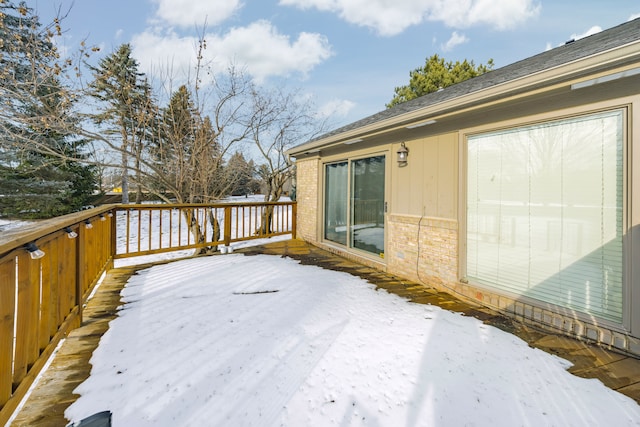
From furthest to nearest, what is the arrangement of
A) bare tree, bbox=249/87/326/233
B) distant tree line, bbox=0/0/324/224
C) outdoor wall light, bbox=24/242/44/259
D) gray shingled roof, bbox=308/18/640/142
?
bare tree, bbox=249/87/326/233, distant tree line, bbox=0/0/324/224, gray shingled roof, bbox=308/18/640/142, outdoor wall light, bbox=24/242/44/259

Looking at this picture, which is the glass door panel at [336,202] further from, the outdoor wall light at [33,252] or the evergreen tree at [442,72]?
the evergreen tree at [442,72]

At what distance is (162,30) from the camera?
7680mm

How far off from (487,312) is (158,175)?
7.26m

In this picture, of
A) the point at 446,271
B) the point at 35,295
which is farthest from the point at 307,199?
the point at 35,295

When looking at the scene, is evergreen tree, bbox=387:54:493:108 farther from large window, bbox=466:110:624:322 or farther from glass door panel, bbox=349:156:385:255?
large window, bbox=466:110:624:322

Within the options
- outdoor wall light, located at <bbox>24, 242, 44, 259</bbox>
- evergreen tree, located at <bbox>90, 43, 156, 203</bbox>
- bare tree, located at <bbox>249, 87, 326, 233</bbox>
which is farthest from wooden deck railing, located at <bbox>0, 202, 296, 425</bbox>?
bare tree, located at <bbox>249, 87, 326, 233</bbox>

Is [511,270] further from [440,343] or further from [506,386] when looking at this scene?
[506,386]

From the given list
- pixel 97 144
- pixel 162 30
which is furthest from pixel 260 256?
pixel 162 30

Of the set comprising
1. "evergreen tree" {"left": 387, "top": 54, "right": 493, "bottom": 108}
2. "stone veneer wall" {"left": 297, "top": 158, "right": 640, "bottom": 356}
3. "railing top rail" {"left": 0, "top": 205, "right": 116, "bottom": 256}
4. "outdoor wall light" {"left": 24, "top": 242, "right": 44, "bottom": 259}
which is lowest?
"stone veneer wall" {"left": 297, "top": 158, "right": 640, "bottom": 356}

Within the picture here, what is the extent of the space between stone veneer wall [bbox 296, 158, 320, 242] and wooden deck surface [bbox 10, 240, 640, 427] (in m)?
2.85

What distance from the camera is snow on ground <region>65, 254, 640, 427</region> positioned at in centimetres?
160

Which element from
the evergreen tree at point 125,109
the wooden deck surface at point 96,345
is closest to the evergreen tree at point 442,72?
the evergreen tree at point 125,109

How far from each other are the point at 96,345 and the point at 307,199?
4.83 metres

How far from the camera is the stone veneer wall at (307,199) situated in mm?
6398
